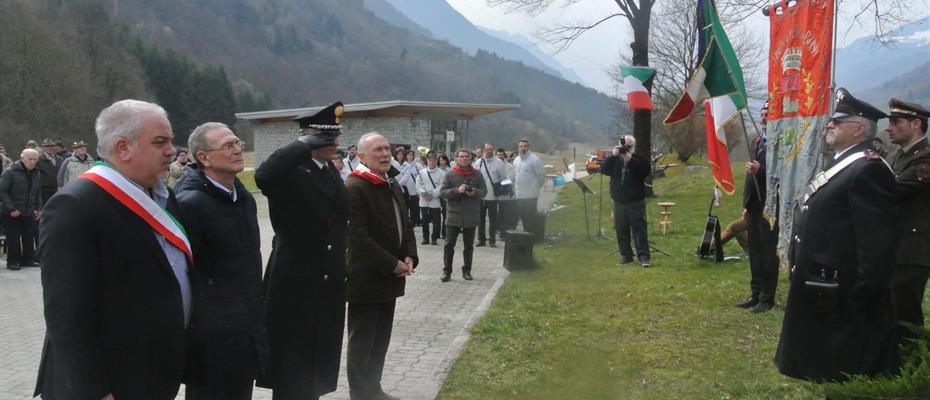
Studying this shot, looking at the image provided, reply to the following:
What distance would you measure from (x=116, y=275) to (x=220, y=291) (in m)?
0.70

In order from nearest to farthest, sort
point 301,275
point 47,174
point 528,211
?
point 301,275 < point 47,174 < point 528,211

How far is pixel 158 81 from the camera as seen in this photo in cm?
6594

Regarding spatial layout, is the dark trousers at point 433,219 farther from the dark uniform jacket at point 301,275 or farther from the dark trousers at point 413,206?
the dark uniform jacket at point 301,275

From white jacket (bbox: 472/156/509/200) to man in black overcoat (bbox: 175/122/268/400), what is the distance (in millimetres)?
11671

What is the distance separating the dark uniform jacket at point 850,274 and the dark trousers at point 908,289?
52.2 inches

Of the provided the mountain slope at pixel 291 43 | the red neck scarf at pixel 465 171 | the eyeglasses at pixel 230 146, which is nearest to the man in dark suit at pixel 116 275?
the eyeglasses at pixel 230 146

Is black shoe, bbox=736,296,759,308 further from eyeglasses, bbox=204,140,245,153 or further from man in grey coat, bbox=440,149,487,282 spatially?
eyeglasses, bbox=204,140,245,153

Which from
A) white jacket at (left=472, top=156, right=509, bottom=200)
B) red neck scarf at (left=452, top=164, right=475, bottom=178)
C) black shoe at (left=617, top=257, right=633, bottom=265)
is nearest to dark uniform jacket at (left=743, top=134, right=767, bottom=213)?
black shoe at (left=617, top=257, right=633, bottom=265)

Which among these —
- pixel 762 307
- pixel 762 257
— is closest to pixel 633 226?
pixel 762 257

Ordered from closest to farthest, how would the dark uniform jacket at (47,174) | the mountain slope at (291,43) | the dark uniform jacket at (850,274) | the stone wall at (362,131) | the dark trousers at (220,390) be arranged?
the dark trousers at (220,390) < the dark uniform jacket at (850,274) < the dark uniform jacket at (47,174) < the stone wall at (362,131) < the mountain slope at (291,43)

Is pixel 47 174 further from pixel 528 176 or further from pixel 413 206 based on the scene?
pixel 528 176

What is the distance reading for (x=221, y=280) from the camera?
3453 millimetres

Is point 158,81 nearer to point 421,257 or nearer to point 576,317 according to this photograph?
point 421,257

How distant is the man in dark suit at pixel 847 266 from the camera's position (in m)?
3.99
